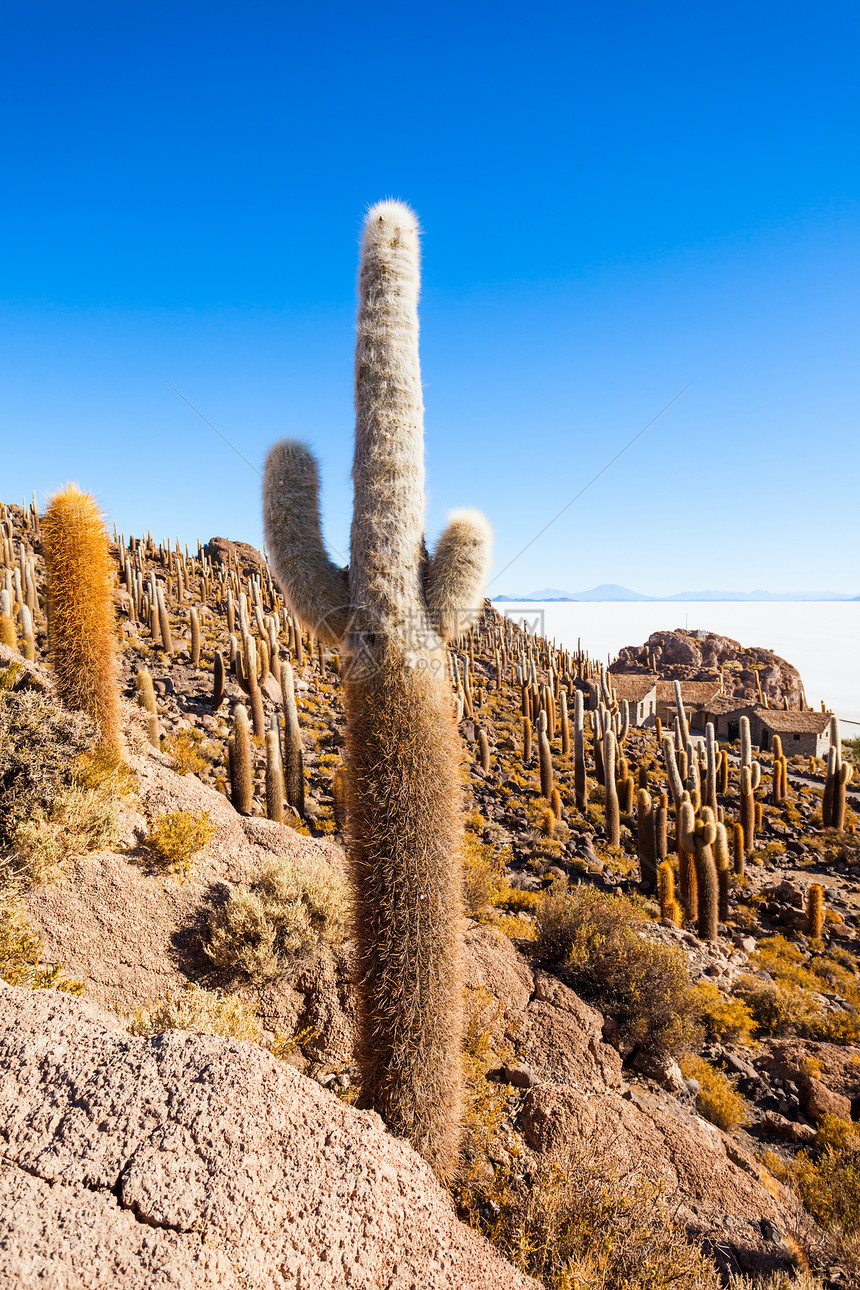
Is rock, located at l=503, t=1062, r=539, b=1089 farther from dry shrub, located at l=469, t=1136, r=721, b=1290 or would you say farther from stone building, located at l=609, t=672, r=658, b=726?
stone building, located at l=609, t=672, r=658, b=726

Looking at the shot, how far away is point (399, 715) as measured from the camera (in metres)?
4.21

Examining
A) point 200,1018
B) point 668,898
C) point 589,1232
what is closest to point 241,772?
point 200,1018

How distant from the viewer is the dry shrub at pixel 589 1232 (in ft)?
12.4

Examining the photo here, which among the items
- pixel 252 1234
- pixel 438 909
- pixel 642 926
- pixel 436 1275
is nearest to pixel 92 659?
pixel 438 909

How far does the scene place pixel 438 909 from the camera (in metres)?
4.25

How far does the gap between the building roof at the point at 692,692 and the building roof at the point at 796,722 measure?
16.5 feet

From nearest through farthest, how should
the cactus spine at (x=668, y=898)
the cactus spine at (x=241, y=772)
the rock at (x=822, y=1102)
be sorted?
the rock at (x=822, y=1102) → the cactus spine at (x=241, y=772) → the cactus spine at (x=668, y=898)

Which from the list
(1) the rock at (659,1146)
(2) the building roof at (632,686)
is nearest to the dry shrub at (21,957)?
(1) the rock at (659,1146)

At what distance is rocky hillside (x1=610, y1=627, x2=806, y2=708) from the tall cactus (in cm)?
4451

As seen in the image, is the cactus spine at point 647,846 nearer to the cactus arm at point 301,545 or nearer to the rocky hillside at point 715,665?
the cactus arm at point 301,545

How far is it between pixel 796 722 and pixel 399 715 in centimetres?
3568

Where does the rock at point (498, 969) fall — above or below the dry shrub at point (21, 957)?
below

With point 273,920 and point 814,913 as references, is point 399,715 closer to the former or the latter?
point 273,920

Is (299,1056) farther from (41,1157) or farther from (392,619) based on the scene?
(392,619)
